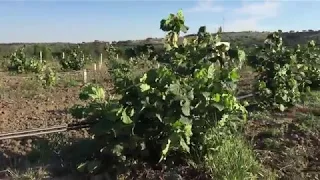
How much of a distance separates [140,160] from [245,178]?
1.04 meters

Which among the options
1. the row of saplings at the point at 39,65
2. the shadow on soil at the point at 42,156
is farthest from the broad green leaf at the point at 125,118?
the row of saplings at the point at 39,65

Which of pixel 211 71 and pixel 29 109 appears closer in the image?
pixel 211 71

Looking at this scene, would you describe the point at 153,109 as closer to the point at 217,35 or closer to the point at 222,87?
the point at 222,87

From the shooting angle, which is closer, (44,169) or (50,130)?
(44,169)

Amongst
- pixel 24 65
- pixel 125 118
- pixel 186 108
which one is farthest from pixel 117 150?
pixel 24 65

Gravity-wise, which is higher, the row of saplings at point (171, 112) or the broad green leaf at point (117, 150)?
the row of saplings at point (171, 112)

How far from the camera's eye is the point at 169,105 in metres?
4.53

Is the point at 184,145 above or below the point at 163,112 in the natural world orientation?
below

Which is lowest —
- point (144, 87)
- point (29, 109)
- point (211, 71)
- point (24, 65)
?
point (29, 109)

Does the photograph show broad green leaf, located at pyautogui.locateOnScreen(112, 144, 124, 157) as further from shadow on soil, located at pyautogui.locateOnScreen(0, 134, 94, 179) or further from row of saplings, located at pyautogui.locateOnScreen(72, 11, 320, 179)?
shadow on soil, located at pyautogui.locateOnScreen(0, 134, 94, 179)

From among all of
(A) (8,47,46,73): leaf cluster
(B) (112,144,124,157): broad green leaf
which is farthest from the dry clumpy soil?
(A) (8,47,46,73): leaf cluster

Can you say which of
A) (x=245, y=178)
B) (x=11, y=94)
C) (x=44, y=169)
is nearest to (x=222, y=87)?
(x=245, y=178)

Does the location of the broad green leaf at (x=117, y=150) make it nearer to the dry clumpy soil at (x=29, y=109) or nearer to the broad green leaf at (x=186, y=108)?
the broad green leaf at (x=186, y=108)

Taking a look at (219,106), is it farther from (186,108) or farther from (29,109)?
(29,109)
